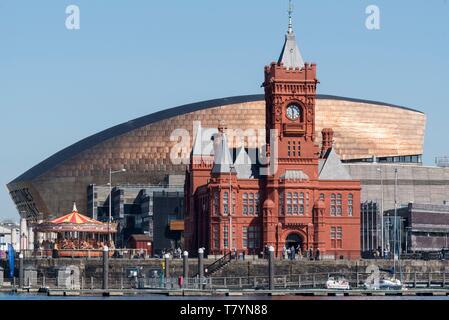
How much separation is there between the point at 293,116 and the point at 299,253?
15917mm

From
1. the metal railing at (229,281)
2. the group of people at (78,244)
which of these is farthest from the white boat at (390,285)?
the group of people at (78,244)

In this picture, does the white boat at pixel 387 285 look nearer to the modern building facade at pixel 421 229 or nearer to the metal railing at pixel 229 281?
the metal railing at pixel 229 281

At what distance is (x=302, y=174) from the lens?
156 metres

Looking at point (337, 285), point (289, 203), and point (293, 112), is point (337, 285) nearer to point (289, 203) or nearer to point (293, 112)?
point (289, 203)

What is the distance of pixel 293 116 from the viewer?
513ft

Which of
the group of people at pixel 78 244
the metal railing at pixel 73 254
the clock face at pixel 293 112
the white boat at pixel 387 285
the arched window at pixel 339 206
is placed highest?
the clock face at pixel 293 112

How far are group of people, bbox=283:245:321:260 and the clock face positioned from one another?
14.4 meters

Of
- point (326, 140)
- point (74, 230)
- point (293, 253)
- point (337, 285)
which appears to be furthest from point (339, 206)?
point (337, 285)

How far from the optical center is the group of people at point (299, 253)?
482 ft

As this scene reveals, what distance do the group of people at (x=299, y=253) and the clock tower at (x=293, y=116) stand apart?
828 cm
